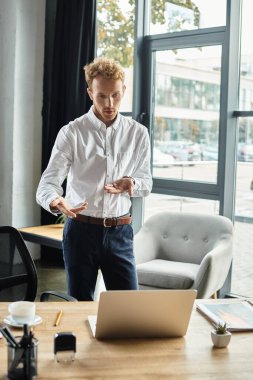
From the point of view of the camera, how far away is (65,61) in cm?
564

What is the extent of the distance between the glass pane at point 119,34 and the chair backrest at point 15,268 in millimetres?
2912

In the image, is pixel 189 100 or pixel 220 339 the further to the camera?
pixel 189 100

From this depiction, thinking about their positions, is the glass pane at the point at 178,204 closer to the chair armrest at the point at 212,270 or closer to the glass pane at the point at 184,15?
Answer: the chair armrest at the point at 212,270

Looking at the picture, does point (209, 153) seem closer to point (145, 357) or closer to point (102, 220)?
point (102, 220)

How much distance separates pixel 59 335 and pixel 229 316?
0.72m

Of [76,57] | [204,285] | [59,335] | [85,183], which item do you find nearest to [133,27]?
[76,57]

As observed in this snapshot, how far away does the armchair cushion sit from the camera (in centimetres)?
391

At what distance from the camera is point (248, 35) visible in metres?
4.55

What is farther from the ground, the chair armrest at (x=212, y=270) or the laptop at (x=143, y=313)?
the laptop at (x=143, y=313)

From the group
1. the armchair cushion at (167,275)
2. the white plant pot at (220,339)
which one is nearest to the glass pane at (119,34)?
the armchair cushion at (167,275)

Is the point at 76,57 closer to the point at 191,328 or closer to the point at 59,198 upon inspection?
the point at 59,198

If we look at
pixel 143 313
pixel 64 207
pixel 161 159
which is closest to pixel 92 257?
pixel 64 207

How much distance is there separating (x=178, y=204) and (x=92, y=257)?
8.45 ft

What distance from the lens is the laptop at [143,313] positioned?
5.85 feet
